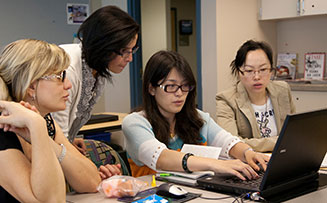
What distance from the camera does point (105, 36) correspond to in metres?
1.93

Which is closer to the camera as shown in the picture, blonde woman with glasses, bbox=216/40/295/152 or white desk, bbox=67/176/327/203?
white desk, bbox=67/176/327/203

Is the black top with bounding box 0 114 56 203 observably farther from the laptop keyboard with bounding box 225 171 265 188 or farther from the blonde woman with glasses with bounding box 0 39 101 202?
the laptop keyboard with bounding box 225 171 265 188

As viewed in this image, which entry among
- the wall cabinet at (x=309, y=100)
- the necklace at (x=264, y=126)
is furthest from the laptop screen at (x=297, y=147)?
the wall cabinet at (x=309, y=100)

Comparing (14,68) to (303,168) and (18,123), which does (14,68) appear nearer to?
(18,123)

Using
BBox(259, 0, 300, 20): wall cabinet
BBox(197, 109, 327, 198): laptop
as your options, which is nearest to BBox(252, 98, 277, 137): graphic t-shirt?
BBox(197, 109, 327, 198): laptop

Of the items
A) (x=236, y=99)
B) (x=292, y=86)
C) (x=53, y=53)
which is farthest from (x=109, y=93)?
(x=53, y=53)

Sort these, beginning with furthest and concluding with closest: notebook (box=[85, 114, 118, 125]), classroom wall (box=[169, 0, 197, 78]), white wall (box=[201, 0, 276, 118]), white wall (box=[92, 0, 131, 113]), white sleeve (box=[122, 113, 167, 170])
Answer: classroom wall (box=[169, 0, 197, 78]) → white wall (box=[92, 0, 131, 113]) → white wall (box=[201, 0, 276, 118]) → notebook (box=[85, 114, 118, 125]) → white sleeve (box=[122, 113, 167, 170])

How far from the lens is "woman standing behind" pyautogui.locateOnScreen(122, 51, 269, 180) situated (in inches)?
74.5

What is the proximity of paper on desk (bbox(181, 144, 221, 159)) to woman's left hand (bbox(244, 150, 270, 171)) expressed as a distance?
6.4 inches

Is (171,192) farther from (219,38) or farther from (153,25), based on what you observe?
(153,25)

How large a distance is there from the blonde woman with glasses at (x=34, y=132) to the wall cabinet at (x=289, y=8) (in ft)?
9.66

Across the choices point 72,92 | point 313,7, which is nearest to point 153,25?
point 313,7

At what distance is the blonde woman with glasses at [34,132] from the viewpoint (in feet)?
4.37

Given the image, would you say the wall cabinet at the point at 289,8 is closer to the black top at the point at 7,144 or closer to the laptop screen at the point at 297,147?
the laptop screen at the point at 297,147
